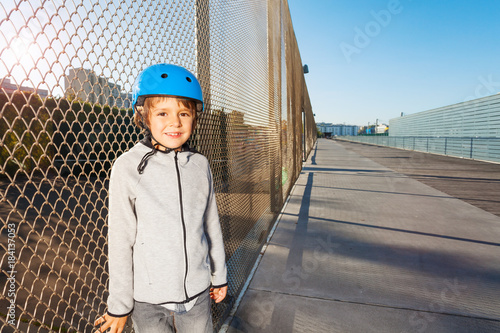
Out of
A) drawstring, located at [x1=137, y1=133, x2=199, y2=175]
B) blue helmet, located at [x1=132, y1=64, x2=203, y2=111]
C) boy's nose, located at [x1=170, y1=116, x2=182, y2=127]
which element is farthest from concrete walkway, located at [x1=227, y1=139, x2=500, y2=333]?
blue helmet, located at [x1=132, y1=64, x2=203, y2=111]

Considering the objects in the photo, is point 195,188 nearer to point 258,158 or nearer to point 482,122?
point 258,158

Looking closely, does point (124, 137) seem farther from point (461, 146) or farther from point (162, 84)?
point (461, 146)

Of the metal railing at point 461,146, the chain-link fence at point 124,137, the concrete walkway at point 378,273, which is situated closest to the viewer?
the chain-link fence at point 124,137

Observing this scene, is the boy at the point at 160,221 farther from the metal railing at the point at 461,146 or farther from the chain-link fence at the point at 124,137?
the metal railing at the point at 461,146

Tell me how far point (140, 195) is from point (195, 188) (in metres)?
0.26

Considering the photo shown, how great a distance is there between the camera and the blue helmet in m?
1.38

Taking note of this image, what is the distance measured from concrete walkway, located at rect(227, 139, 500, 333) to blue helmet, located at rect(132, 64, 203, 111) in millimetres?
1869

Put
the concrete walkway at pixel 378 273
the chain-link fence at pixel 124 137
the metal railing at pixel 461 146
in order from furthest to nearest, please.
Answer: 1. the metal railing at pixel 461 146
2. the concrete walkway at pixel 378 273
3. the chain-link fence at pixel 124 137

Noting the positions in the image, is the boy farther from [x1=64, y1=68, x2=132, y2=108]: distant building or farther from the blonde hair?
[x1=64, y1=68, x2=132, y2=108]: distant building

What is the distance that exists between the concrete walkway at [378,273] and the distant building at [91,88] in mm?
1888

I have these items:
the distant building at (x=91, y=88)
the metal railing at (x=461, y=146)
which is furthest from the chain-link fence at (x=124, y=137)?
the metal railing at (x=461, y=146)

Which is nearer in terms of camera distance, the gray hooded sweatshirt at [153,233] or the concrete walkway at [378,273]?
the gray hooded sweatshirt at [153,233]

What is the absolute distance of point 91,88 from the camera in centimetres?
135

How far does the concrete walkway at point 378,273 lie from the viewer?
246cm
